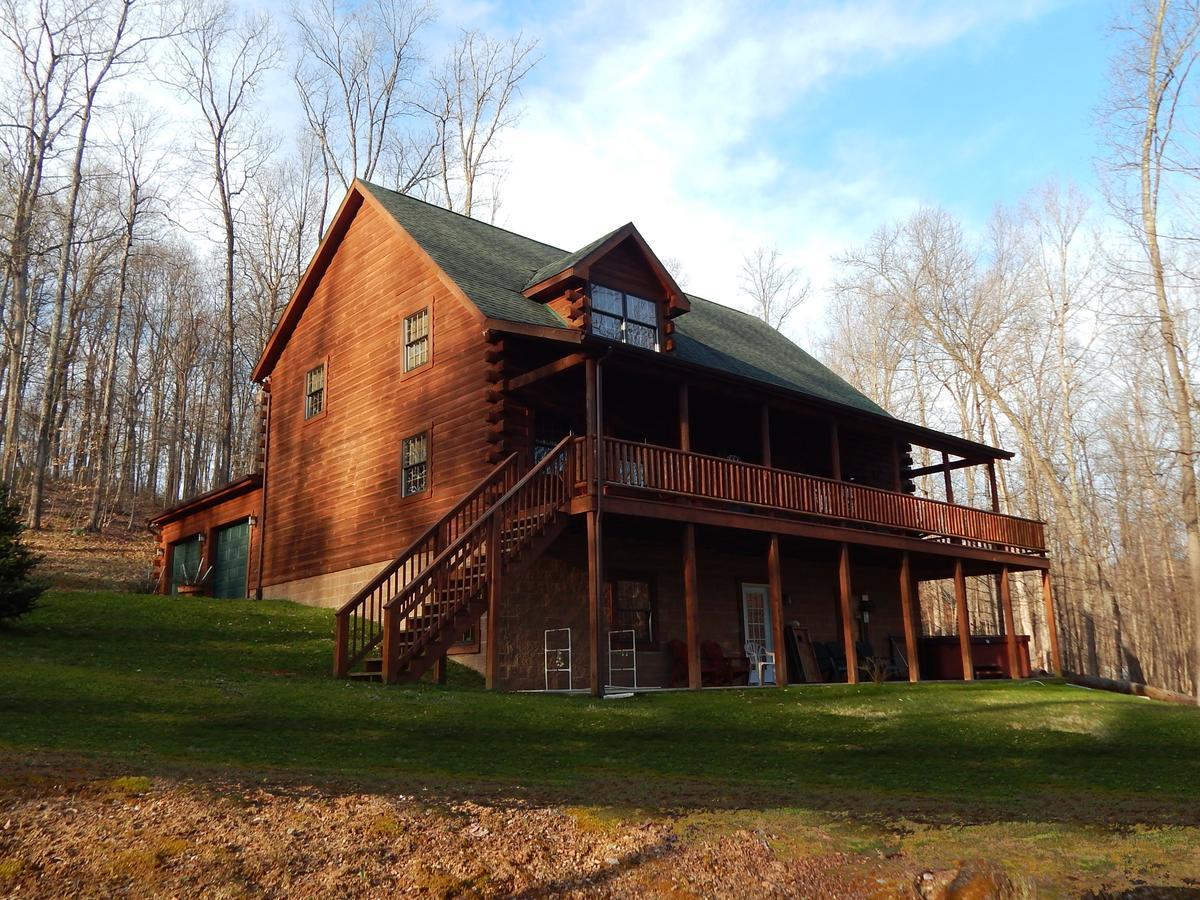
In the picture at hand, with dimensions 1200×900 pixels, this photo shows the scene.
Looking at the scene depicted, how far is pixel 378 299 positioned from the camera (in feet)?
68.5

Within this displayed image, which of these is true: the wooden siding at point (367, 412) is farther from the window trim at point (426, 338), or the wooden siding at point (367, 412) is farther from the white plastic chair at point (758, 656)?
the white plastic chair at point (758, 656)


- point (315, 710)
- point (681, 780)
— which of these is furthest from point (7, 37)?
point (681, 780)

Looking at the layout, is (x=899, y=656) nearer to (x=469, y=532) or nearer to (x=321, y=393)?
(x=469, y=532)

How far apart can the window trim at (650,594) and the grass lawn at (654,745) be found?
340 centimetres

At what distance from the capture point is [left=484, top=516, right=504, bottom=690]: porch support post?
13969 millimetres

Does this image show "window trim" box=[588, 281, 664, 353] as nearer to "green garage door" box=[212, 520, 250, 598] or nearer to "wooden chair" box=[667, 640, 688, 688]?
"wooden chair" box=[667, 640, 688, 688]

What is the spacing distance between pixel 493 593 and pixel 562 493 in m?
2.18

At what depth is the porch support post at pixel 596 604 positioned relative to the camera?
14.3m

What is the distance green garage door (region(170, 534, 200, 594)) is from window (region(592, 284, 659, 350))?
43.5 feet

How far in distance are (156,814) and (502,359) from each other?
1234 cm

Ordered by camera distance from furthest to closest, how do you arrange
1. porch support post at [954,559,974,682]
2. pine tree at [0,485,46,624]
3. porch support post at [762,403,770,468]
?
porch support post at [954,559,974,682] → porch support post at [762,403,770,468] → pine tree at [0,485,46,624]

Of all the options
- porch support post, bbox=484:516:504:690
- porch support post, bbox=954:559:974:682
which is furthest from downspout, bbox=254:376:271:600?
porch support post, bbox=954:559:974:682

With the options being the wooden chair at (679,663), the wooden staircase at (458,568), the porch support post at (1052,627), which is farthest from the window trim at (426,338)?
the porch support post at (1052,627)

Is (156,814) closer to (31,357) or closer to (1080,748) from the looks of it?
(1080,748)
